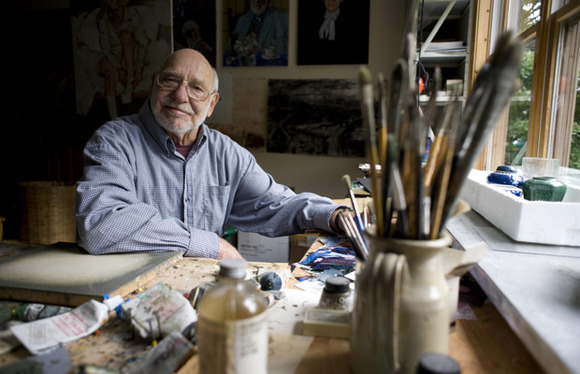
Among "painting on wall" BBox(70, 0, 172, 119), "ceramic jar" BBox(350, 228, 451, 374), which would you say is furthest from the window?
"painting on wall" BBox(70, 0, 172, 119)

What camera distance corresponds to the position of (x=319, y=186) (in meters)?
3.33

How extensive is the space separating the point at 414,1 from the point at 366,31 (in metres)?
0.76

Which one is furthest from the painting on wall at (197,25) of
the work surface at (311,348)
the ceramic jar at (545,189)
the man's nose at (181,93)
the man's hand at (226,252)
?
the work surface at (311,348)

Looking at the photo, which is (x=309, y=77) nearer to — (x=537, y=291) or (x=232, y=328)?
(x=537, y=291)

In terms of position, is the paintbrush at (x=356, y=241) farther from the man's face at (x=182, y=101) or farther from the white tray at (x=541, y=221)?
the man's face at (x=182, y=101)

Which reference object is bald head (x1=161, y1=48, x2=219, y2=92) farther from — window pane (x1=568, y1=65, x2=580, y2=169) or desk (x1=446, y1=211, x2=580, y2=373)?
window pane (x1=568, y1=65, x2=580, y2=169)

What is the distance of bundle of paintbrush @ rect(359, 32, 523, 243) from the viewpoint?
420 mm

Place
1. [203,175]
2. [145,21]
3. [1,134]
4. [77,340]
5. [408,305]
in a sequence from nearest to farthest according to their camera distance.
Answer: [408,305] → [77,340] → [203,175] → [145,21] → [1,134]

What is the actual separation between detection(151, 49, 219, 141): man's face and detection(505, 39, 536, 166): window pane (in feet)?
4.72

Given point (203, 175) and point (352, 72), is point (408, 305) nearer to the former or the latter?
point (203, 175)

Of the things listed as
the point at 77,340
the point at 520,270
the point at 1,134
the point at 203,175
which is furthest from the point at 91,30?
the point at 520,270

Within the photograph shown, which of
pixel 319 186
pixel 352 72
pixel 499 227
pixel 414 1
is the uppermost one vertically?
pixel 414 1

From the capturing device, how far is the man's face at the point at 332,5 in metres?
3.09

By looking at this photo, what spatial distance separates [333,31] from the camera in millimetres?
3113
